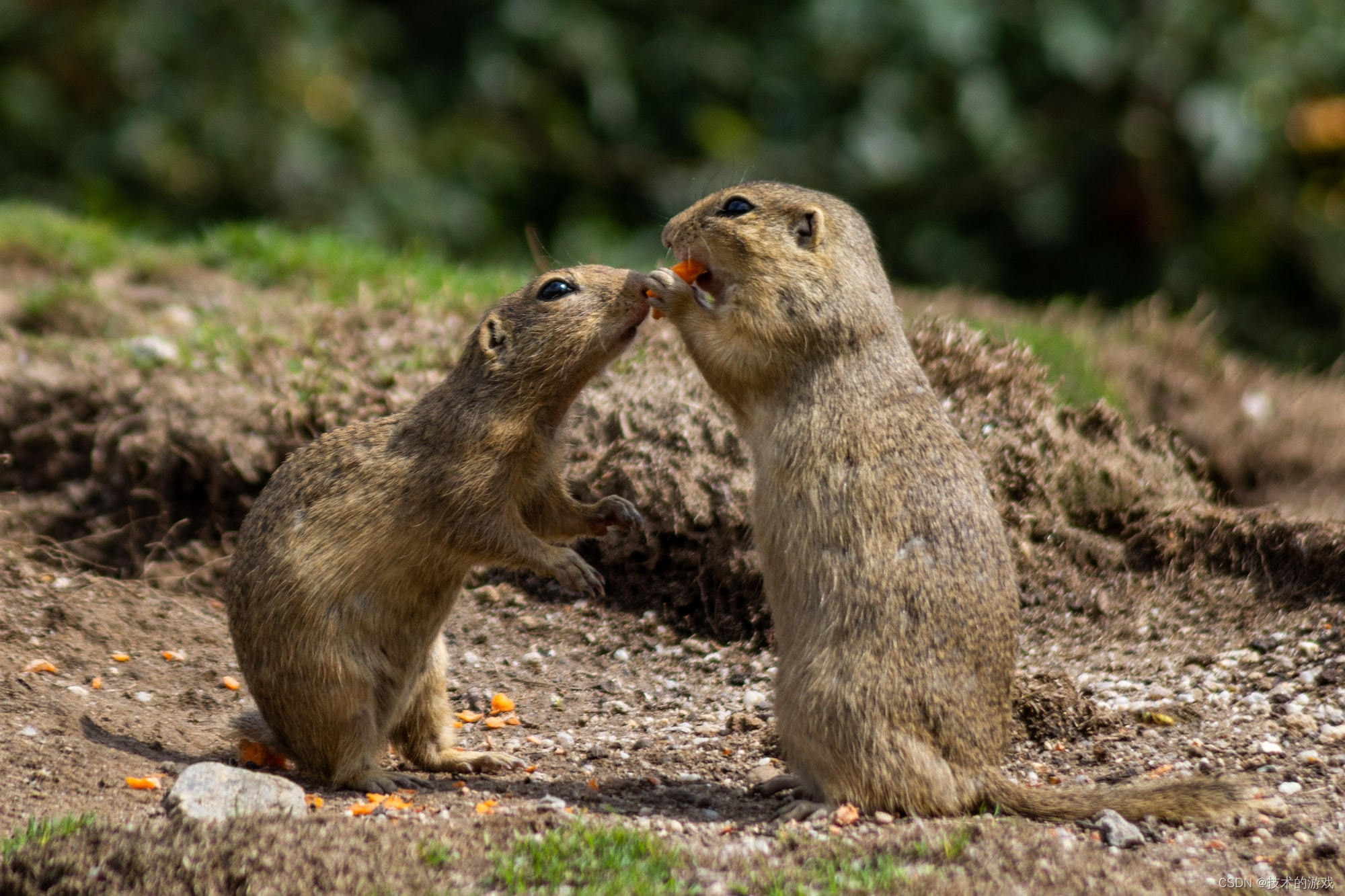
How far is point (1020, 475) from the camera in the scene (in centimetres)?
686

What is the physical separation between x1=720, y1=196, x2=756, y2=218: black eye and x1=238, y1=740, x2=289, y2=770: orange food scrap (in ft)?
8.54

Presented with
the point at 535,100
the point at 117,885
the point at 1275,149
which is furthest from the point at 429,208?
the point at 117,885

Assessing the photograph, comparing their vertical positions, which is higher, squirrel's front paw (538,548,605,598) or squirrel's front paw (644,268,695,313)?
squirrel's front paw (644,268,695,313)

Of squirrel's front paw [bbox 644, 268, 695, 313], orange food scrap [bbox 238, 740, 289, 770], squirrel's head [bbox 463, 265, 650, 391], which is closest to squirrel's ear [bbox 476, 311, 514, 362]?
squirrel's head [bbox 463, 265, 650, 391]

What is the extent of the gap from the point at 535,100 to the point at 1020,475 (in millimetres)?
6430

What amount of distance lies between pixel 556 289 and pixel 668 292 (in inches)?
19.9

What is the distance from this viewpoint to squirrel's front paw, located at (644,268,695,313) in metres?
5.11

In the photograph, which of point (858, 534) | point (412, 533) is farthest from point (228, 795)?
point (858, 534)

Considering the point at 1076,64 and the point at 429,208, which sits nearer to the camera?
the point at 1076,64

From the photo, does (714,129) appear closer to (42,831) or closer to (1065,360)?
(1065,360)

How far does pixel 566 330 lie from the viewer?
17.3 ft

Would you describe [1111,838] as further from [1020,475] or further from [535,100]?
[535,100]

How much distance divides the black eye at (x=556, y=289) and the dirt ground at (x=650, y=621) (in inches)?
60.6

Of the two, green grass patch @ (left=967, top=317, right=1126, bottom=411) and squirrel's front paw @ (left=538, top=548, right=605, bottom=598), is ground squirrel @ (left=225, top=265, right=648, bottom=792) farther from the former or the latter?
green grass patch @ (left=967, top=317, right=1126, bottom=411)
